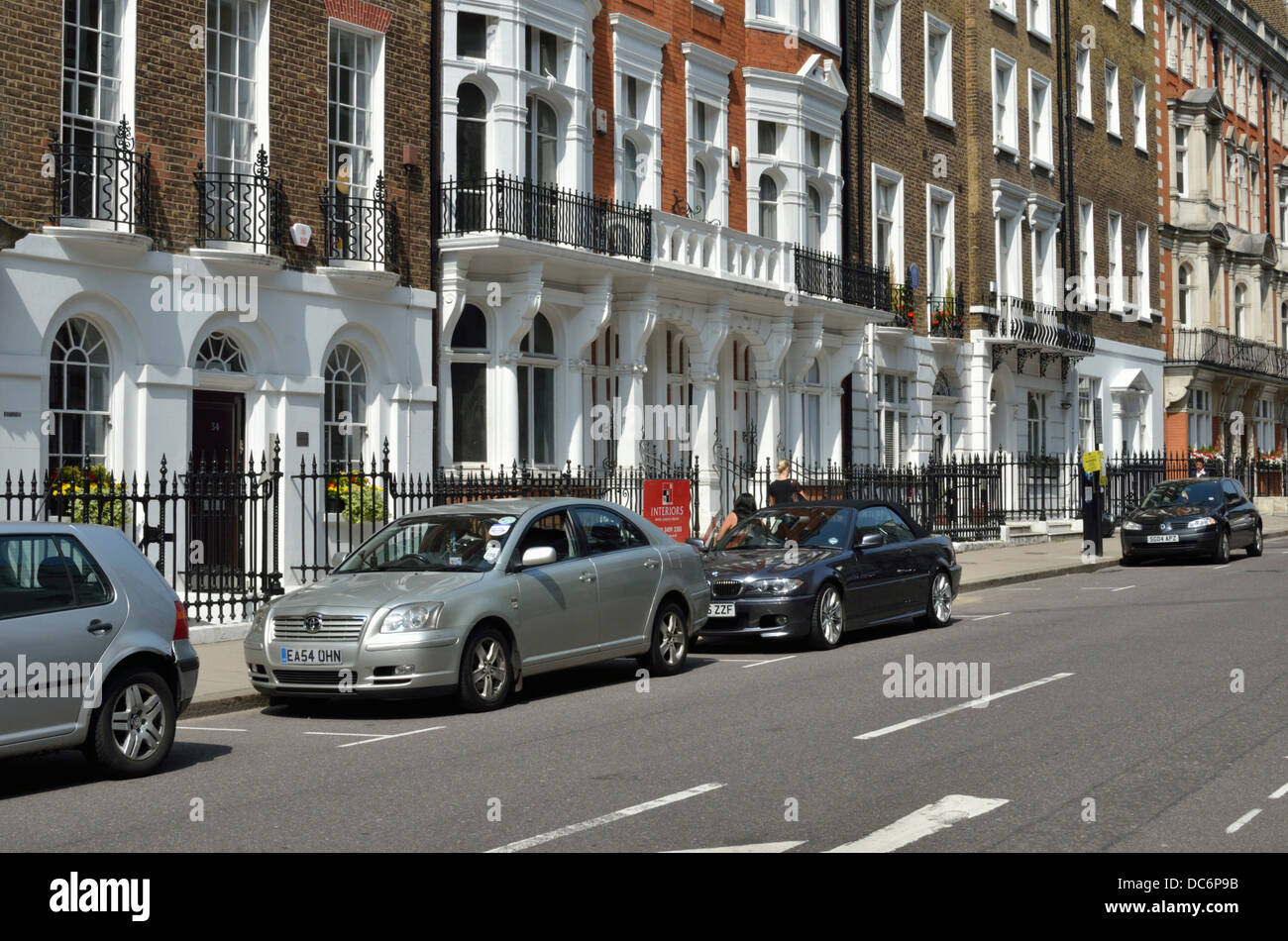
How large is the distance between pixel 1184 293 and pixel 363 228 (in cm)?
3417

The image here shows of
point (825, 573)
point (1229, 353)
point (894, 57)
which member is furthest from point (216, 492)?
point (1229, 353)

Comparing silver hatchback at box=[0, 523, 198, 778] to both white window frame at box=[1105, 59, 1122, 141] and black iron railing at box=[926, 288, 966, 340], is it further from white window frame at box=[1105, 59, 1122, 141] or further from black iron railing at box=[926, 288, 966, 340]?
white window frame at box=[1105, 59, 1122, 141]

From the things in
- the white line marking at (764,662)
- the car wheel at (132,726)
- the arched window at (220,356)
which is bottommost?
the white line marking at (764,662)

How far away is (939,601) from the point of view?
17828 mm

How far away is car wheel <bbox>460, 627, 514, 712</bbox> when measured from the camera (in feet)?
38.6

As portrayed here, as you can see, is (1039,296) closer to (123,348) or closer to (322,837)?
(123,348)

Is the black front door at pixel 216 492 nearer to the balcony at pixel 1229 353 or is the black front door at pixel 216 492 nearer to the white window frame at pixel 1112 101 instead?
the white window frame at pixel 1112 101

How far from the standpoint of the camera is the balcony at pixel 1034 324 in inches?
1421

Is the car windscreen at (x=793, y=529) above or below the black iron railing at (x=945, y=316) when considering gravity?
below

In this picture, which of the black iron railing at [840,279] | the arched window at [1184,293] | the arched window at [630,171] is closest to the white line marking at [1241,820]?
the arched window at [630,171]

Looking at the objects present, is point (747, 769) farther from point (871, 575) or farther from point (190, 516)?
point (190, 516)

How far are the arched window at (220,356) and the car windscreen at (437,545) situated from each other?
21.6 feet

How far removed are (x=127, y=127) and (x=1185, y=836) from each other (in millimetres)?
14319

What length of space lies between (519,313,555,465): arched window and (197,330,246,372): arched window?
501cm
